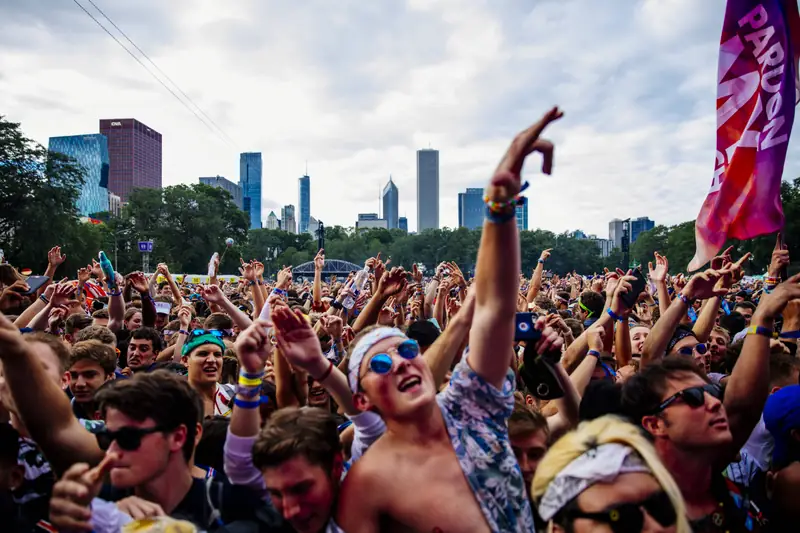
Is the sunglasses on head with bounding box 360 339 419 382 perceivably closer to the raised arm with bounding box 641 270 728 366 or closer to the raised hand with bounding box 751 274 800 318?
the raised hand with bounding box 751 274 800 318

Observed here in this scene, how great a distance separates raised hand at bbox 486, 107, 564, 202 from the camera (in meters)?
1.96

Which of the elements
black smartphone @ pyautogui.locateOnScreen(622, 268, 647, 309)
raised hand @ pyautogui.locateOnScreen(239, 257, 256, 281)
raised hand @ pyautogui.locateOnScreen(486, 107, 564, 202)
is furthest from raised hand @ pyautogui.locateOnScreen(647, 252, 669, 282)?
raised hand @ pyautogui.locateOnScreen(239, 257, 256, 281)

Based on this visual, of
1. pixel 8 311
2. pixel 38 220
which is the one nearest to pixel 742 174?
pixel 8 311

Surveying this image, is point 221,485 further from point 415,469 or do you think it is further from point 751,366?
point 751,366

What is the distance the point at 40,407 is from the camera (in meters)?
2.19

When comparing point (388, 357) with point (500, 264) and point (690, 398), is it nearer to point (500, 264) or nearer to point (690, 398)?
point (500, 264)

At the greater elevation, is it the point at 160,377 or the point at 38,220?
the point at 38,220

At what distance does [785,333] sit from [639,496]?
4.16 m

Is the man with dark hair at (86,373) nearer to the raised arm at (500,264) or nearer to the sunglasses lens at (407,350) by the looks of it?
the sunglasses lens at (407,350)

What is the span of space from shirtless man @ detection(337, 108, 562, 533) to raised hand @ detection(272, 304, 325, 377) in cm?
32

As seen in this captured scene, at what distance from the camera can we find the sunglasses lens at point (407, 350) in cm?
230

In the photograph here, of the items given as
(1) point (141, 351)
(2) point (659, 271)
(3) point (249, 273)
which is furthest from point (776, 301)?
(3) point (249, 273)

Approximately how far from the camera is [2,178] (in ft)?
125

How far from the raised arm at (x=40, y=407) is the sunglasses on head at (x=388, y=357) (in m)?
1.14
